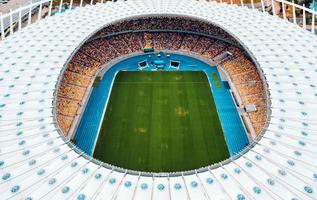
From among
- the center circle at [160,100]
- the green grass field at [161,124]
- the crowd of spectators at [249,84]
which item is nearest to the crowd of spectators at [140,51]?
the crowd of spectators at [249,84]

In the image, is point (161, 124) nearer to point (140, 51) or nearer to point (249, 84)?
point (249, 84)

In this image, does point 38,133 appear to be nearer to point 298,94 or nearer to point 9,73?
point 9,73

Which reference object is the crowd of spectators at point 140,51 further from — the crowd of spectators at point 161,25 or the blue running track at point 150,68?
the blue running track at point 150,68

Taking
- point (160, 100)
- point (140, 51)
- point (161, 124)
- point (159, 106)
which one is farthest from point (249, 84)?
point (140, 51)

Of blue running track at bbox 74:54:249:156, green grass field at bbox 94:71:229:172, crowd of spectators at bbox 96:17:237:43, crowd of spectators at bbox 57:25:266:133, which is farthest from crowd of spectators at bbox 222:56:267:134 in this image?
crowd of spectators at bbox 96:17:237:43

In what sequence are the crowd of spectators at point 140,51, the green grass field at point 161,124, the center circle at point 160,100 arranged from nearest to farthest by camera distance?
the green grass field at point 161,124, the center circle at point 160,100, the crowd of spectators at point 140,51
